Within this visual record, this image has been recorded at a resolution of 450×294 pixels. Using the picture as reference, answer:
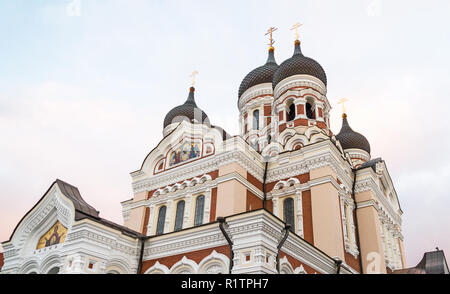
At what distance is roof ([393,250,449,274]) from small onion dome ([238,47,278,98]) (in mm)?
12220

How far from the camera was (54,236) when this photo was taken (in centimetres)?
1101

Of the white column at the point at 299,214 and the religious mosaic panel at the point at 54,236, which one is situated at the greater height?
the white column at the point at 299,214

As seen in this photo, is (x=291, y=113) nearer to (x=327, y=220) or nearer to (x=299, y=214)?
(x=299, y=214)

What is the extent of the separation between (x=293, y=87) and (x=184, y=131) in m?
6.11

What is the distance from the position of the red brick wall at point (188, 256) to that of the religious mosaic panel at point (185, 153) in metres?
5.29

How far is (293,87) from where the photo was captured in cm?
1900

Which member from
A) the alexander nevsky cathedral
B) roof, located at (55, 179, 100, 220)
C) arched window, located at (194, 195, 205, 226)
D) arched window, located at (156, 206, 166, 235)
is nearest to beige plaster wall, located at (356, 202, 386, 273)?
the alexander nevsky cathedral

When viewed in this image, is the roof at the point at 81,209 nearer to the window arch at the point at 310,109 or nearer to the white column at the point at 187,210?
the white column at the point at 187,210

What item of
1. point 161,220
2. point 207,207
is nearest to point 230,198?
point 207,207

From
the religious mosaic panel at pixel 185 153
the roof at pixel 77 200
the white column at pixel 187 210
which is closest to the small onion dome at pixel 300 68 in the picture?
the religious mosaic panel at pixel 185 153

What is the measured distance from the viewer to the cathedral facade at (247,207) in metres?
9.97
